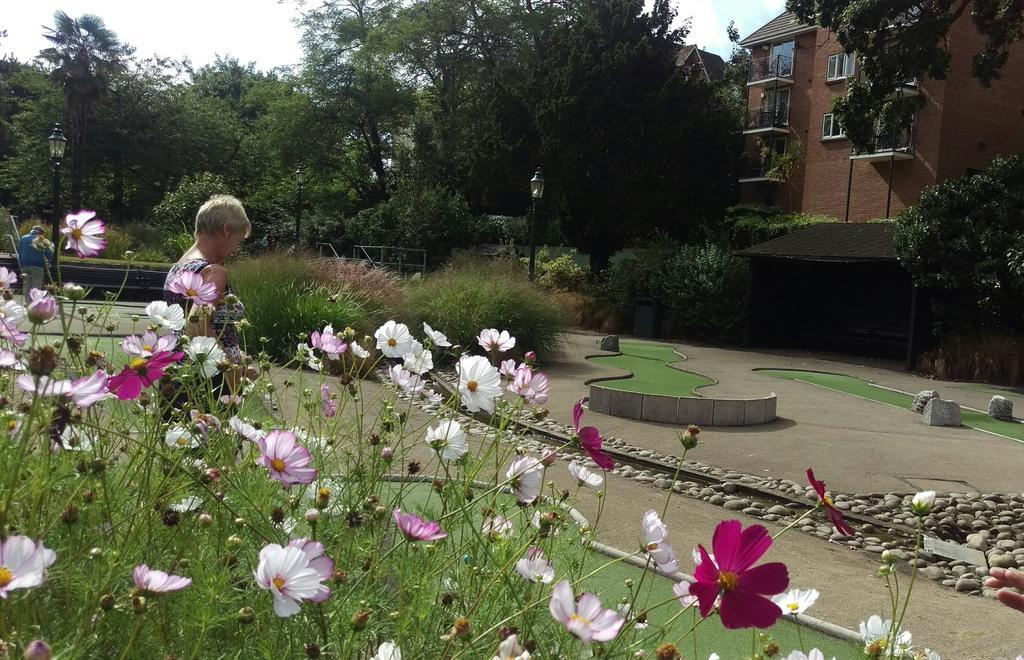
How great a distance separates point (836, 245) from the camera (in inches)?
706

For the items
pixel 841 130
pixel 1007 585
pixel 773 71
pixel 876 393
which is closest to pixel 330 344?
pixel 1007 585

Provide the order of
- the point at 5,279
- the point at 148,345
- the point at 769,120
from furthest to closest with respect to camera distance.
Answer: the point at 769,120 → the point at 5,279 → the point at 148,345

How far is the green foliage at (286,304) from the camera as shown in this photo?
10305 mm

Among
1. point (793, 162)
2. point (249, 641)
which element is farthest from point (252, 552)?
point (793, 162)

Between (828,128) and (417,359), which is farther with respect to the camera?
(828,128)

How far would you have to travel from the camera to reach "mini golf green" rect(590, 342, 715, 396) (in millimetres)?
10496

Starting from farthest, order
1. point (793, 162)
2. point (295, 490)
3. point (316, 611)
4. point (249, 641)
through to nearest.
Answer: point (793, 162), point (295, 490), point (249, 641), point (316, 611)

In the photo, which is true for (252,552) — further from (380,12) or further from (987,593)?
(380,12)

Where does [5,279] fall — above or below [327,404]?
above

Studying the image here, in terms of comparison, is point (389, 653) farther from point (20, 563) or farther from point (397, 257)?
point (397, 257)

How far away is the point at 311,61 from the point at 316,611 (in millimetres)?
39670

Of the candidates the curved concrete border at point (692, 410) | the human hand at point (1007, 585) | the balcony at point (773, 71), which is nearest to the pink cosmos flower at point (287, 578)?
the human hand at point (1007, 585)

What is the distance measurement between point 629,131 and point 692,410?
767 inches

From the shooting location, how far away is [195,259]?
147 inches
